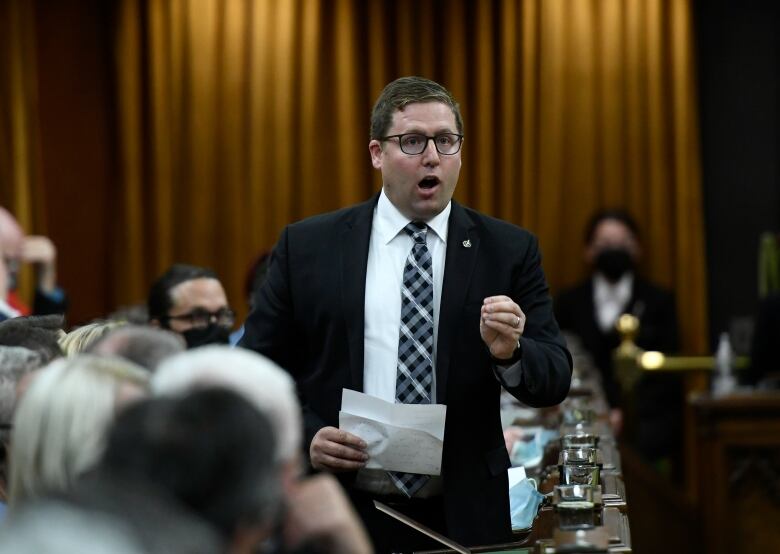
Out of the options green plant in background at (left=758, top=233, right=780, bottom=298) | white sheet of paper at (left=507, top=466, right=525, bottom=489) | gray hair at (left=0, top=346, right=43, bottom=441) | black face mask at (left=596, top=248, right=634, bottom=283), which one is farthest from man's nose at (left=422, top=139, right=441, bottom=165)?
green plant in background at (left=758, top=233, right=780, bottom=298)

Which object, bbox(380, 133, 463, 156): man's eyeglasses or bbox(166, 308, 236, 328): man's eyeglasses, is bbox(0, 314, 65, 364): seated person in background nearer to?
bbox(380, 133, 463, 156): man's eyeglasses

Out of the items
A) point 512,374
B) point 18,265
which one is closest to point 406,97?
point 512,374

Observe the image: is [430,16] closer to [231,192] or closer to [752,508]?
[231,192]

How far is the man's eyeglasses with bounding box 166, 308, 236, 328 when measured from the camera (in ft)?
16.6

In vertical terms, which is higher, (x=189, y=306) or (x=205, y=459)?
(x=205, y=459)

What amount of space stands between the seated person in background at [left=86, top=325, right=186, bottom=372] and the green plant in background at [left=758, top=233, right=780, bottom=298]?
6683mm

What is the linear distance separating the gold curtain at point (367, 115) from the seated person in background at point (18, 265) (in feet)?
5.73

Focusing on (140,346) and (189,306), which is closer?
(140,346)

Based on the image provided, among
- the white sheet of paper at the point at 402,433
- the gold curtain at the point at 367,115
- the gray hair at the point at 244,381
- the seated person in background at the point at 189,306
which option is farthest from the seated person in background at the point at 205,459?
the gold curtain at the point at 367,115

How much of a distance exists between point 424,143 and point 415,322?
0.45m

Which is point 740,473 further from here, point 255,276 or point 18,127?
point 18,127

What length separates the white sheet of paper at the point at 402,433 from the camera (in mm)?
3291

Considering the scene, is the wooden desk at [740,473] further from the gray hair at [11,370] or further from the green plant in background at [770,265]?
the gray hair at [11,370]

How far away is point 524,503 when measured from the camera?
3.45 m
